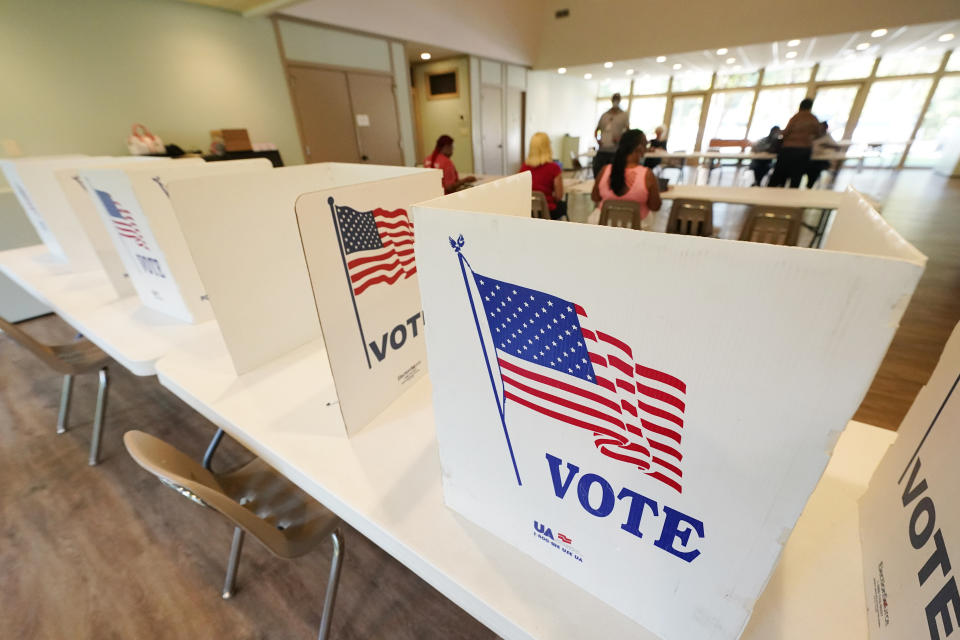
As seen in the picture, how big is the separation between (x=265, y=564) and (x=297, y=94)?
17.1 ft

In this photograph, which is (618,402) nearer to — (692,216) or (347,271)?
(347,271)

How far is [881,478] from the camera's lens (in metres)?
0.63

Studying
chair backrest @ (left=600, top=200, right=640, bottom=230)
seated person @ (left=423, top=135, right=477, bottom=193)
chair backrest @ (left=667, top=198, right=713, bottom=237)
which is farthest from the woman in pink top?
seated person @ (left=423, top=135, right=477, bottom=193)

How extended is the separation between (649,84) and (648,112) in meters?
0.73

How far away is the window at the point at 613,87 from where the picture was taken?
11266 millimetres

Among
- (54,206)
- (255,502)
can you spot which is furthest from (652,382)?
(54,206)

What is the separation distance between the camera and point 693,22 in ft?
21.8

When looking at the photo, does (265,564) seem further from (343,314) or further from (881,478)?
(881,478)

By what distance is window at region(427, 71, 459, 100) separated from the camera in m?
7.33

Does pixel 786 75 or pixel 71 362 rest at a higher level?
pixel 786 75

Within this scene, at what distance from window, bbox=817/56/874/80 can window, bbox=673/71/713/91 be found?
2.37 metres

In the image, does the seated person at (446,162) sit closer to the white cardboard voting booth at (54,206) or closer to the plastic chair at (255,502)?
the white cardboard voting booth at (54,206)

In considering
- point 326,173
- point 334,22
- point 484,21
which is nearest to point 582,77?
point 484,21

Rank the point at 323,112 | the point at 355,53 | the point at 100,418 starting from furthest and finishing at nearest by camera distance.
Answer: the point at 355,53
the point at 323,112
the point at 100,418
